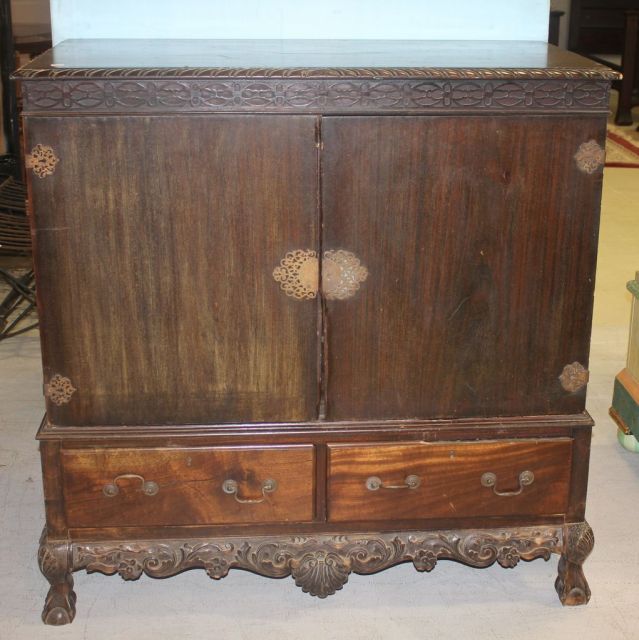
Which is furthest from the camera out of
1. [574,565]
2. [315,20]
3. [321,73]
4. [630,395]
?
[630,395]

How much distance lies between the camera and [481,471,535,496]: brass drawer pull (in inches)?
81.3

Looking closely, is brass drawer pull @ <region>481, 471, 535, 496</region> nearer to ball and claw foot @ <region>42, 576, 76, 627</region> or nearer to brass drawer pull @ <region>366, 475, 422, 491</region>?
brass drawer pull @ <region>366, 475, 422, 491</region>

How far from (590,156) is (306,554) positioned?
910 millimetres

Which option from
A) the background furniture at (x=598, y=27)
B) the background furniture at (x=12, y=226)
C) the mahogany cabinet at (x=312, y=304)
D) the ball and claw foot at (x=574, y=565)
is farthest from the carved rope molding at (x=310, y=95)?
the background furniture at (x=598, y=27)

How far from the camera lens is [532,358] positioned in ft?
6.55

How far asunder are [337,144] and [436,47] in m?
0.49

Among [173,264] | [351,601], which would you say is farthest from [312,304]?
[351,601]

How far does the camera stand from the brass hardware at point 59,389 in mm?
1953

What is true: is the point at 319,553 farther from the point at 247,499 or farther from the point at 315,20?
the point at 315,20

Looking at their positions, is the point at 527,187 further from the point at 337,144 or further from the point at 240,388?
the point at 240,388

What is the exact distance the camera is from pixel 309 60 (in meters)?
1.94

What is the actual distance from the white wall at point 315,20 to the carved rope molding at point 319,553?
106 cm

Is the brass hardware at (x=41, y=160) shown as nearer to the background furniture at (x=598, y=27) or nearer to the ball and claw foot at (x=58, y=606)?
the ball and claw foot at (x=58, y=606)

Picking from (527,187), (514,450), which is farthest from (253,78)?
(514,450)
